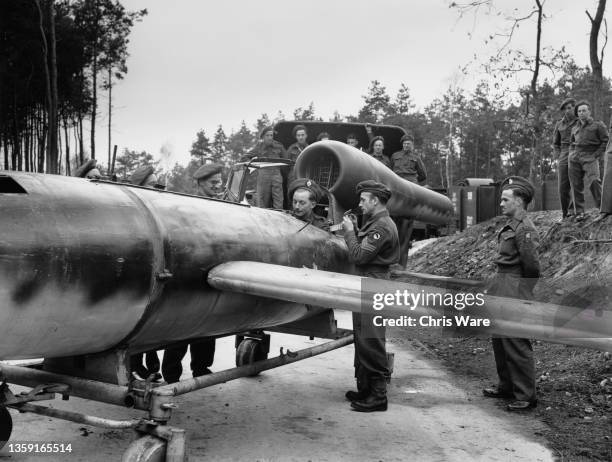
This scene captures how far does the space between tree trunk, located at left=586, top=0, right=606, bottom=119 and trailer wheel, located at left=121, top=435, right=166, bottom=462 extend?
46.0 ft

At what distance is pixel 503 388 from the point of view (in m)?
5.77

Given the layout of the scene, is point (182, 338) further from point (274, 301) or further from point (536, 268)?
point (536, 268)

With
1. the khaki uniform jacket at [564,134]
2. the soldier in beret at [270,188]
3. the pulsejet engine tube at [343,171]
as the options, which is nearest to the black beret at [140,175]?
the pulsejet engine tube at [343,171]

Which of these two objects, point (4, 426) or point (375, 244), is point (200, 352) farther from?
point (4, 426)

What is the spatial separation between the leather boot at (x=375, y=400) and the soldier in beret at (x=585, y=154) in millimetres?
6329

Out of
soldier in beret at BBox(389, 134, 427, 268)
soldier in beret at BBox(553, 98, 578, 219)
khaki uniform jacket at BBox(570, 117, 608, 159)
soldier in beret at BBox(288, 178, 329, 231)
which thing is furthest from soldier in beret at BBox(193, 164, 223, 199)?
soldier in beret at BBox(553, 98, 578, 219)

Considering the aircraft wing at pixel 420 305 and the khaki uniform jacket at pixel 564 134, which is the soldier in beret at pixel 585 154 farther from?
the aircraft wing at pixel 420 305

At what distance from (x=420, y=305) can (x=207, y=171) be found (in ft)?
10.1

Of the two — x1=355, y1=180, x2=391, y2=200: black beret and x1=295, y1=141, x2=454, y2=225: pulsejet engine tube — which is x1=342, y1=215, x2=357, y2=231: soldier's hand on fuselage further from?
x1=295, y1=141, x2=454, y2=225: pulsejet engine tube

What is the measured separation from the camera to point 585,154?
1044cm

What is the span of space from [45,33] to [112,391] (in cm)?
2302

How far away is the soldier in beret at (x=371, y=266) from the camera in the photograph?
17.0 feet

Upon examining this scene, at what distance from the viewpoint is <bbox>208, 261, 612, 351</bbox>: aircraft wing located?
3479 millimetres

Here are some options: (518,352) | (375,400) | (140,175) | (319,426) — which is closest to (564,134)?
(518,352)
